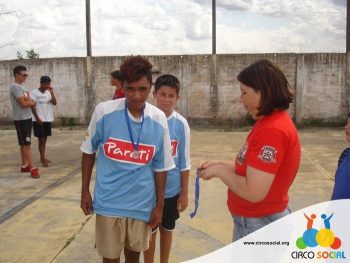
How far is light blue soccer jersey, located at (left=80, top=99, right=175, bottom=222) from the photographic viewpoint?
93.8 inches

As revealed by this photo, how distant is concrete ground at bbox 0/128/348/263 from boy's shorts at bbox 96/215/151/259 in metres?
1.02

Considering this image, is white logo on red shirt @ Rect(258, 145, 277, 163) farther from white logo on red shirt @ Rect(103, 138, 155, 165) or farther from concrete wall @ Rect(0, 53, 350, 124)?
concrete wall @ Rect(0, 53, 350, 124)

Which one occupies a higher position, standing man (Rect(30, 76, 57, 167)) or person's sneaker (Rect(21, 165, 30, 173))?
standing man (Rect(30, 76, 57, 167))

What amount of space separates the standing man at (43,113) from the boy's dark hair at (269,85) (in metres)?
5.48

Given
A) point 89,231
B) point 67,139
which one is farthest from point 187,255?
point 67,139

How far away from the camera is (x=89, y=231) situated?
4008 mm

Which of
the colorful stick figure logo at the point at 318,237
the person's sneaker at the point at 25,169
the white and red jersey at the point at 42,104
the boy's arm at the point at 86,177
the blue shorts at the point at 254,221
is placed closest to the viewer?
the colorful stick figure logo at the point at 318,237

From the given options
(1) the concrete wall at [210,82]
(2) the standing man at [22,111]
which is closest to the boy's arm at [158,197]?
(2) the standing man at [22,111]

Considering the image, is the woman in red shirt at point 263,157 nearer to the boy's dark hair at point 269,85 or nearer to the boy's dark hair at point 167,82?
the boy's dark hair at point 269,85

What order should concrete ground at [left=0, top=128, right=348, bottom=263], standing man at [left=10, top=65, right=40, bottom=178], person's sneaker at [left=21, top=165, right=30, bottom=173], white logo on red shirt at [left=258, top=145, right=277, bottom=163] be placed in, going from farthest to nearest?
person's sneaker at [left=21, top=165, right=30, bottom=173] < standing man at [left=10, top=65, right=40, bottom=178] < concrete ground at [left=0, top=128, right=348, bottom=263] < white logo on red shirt at [left=258, top=145, right=277, bottom=163]

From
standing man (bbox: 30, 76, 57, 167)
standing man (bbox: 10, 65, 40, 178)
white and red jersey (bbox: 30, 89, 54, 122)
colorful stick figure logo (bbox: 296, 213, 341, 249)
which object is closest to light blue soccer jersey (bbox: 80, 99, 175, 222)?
colorful stick figure logo (bbox: 296, 213, 341, 249)

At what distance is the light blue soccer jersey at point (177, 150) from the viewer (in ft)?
9.72

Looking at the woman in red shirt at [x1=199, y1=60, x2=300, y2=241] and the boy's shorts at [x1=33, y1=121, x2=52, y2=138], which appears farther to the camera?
the boy's shorts at [x1=33, y1=121, x2=52, y2=138]

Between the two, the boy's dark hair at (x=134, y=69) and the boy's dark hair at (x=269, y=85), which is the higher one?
the boy's dark hair at (x=134, y=69)
